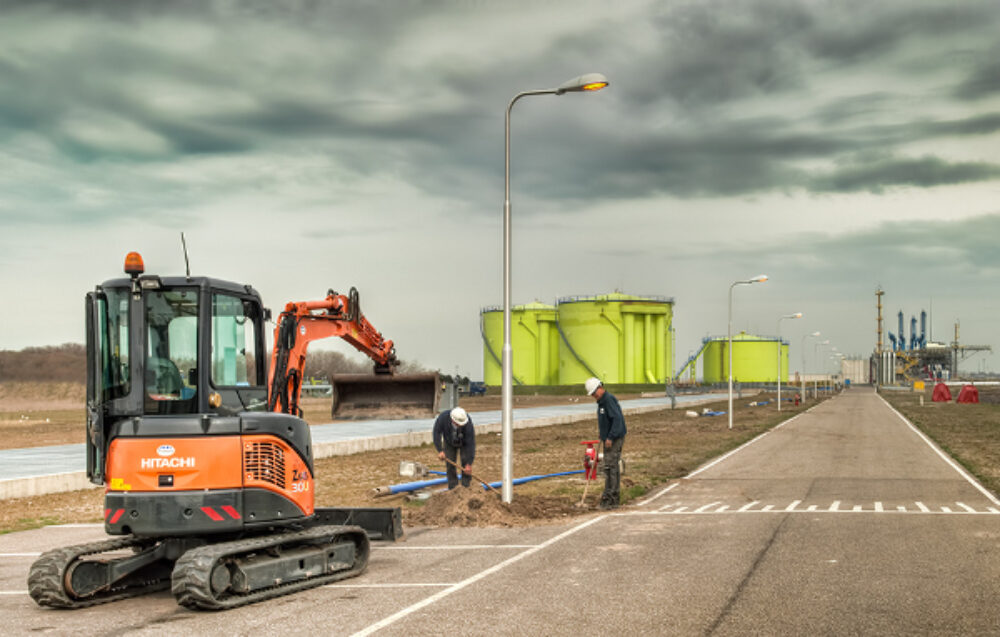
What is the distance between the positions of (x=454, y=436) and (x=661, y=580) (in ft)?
22.8

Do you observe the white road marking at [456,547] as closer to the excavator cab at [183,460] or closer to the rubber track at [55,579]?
the excavator cab at [183,460]

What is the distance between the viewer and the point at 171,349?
945 cm

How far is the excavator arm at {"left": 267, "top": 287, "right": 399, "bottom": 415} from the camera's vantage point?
1223 centimetres

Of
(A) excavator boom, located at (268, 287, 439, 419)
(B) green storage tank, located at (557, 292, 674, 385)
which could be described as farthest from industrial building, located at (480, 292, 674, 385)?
(A) excavator boom, located at (268, 287, 439, 419)

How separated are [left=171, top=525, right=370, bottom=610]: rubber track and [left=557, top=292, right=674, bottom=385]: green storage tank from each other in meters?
86.8

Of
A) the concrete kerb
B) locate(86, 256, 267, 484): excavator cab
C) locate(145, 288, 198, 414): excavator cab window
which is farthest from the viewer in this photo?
the concrete kerb

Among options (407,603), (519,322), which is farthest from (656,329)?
(407,603)

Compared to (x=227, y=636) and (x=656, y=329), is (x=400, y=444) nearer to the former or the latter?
(x=227, y=636)

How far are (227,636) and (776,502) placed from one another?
37.9ft

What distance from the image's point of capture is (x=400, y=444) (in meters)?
31.8

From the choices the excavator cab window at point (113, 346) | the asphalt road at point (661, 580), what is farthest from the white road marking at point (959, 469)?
the excavator cab window at point (113, 346)

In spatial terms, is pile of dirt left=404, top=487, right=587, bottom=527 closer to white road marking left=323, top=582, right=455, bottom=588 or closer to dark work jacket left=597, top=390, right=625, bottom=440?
dark work jacket left=597, top=390, right=625, bottom=440

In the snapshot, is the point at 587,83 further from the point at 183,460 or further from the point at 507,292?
the point at 183,460

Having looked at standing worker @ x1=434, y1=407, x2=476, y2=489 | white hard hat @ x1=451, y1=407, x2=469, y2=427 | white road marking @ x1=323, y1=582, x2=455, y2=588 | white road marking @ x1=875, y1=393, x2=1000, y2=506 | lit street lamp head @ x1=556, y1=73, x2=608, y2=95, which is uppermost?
lit street lamp head @ x1=556, y1=73, x2=608, y2=95
